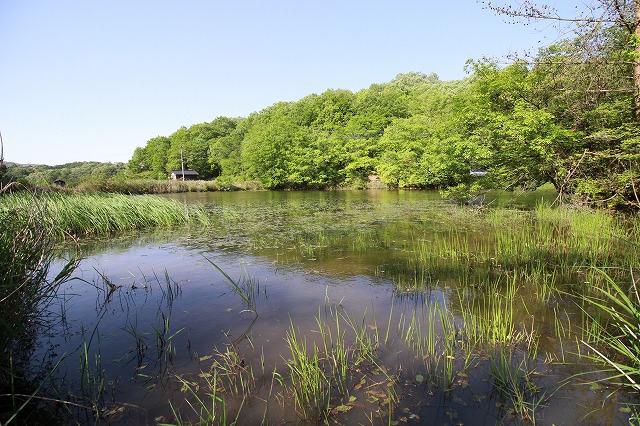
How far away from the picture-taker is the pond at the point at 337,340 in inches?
109

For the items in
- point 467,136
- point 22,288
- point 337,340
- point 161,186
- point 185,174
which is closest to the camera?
point 22,288

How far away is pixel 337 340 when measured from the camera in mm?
3717

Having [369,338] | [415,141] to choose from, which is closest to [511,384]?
[369,338]

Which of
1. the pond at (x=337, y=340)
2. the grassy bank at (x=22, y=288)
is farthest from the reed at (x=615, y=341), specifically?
the grassy bank at (x=22, y=288)

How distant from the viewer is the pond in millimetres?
2766

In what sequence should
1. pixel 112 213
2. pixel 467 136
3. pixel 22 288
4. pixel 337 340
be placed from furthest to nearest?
pixel 467 136, pixel 112 213, pixel 337 340, pixel 22 288

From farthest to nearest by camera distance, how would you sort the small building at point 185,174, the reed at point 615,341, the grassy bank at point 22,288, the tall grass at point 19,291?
the small building at point 185,174
the tall grass at point 19,291
the grassy bank at point 22,288
the reed at point 615,341

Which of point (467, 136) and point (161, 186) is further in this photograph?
point (161, 186)

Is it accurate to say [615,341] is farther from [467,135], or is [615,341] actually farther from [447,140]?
[447,140]

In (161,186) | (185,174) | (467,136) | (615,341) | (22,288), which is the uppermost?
(185,174)

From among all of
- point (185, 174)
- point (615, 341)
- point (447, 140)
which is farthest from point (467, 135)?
point (185, 174)

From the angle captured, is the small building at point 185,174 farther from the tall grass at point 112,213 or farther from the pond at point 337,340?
the pond at point 337,340

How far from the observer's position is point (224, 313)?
488cm

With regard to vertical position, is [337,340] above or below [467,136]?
below
